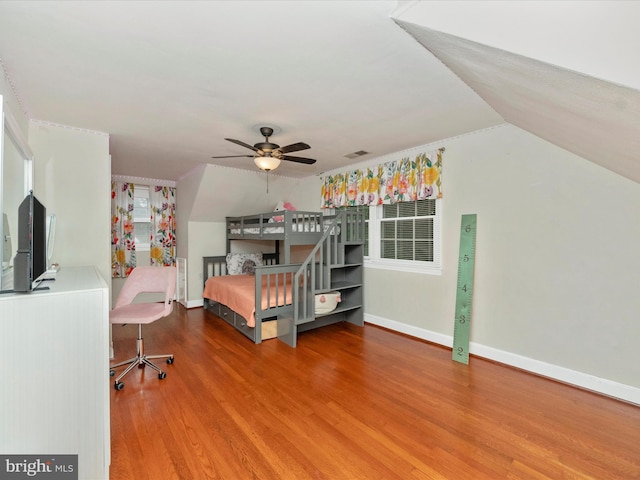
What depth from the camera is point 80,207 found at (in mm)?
3023

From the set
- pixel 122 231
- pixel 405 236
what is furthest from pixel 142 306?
pixel 405 236

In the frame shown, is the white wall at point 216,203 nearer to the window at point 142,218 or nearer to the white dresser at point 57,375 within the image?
the window at point 142,218

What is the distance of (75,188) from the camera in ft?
9.84

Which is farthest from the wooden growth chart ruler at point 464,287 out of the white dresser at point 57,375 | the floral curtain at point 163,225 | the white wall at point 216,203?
the floral curtain at point 163,225

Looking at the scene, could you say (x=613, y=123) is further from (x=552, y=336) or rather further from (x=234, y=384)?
(x=234, y=384)

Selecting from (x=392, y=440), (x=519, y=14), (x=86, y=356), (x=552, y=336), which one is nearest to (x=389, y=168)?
(x=552, y=336)

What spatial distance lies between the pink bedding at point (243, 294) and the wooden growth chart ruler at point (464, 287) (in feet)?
6.53

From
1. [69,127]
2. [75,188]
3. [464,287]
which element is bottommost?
[464,287]

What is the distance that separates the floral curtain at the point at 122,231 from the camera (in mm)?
4980

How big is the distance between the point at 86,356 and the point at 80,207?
7.59 ft

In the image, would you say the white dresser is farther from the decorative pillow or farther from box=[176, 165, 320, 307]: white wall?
the decorative pillow

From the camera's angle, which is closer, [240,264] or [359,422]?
[359,422]

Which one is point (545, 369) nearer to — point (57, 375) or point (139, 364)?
point (57, 375)

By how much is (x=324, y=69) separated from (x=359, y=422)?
7.94 feet
